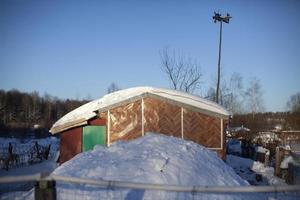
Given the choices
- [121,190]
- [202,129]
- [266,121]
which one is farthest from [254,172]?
[266,121]

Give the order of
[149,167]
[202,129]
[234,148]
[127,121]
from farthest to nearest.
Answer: [234,148]
[202,129]
[127,121]
[149,167]

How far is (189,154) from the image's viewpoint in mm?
12742

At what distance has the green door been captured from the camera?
19938mm

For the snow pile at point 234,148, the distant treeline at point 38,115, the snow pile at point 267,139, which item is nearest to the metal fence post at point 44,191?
the snow pile at point 234,148

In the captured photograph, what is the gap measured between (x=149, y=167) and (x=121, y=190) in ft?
7.33

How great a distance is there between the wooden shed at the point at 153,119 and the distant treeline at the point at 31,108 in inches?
2664

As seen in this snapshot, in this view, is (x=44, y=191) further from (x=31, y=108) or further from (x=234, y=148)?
(x=31, y=108)

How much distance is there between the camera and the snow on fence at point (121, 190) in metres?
4.82

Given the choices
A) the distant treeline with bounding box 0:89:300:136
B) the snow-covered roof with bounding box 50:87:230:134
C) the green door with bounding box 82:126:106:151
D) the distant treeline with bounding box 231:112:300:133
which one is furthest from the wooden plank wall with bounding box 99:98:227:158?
the distant treeline with bounding box 0:89:300:136

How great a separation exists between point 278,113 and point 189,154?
76.8 meters

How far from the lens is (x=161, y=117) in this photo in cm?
1969

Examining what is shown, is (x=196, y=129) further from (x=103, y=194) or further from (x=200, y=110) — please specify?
(x=103, y=194)

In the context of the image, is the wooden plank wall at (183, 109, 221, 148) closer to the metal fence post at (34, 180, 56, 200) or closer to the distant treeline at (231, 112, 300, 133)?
the metal fence post at (34, 180, 56, 200)

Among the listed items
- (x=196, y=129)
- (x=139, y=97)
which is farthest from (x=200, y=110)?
(x=139, y=97)
